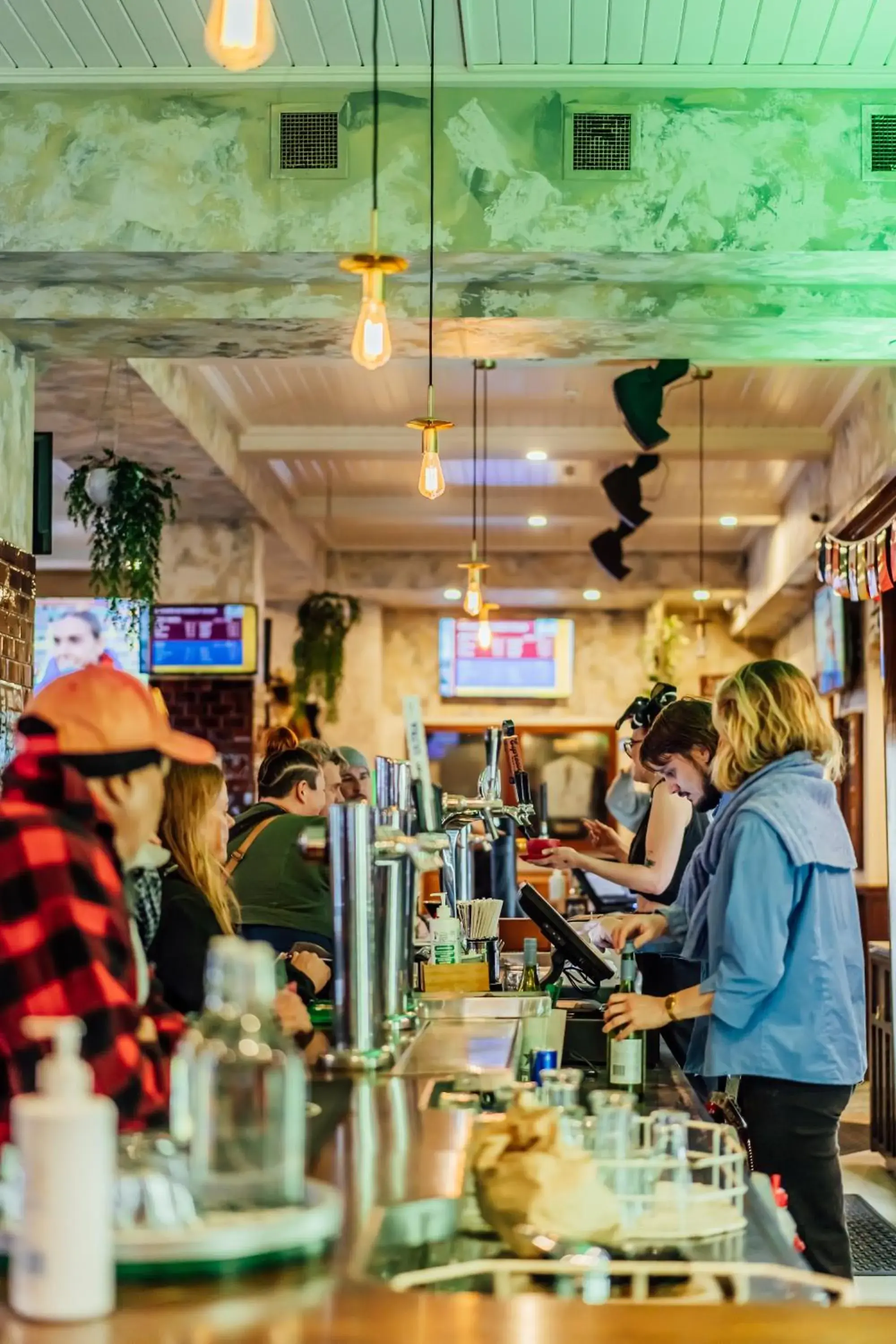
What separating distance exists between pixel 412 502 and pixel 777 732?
29.4 ft

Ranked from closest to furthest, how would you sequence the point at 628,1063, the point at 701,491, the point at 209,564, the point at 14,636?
the point at 628,1063 < the point at 14,636 < the point at 209,564 < the point at 701,491

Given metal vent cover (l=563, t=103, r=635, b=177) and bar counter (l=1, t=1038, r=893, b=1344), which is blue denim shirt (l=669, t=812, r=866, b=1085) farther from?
metal vent cover (l=563, t=103, r=635, b=177)

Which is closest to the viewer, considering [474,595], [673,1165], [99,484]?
[673,1165]

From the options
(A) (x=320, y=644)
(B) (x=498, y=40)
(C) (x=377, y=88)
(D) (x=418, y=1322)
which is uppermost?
(B) (x=498, y=40)

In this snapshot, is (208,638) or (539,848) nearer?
(539,848)

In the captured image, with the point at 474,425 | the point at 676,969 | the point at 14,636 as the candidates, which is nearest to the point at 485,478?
the point at 474,425

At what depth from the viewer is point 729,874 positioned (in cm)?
299

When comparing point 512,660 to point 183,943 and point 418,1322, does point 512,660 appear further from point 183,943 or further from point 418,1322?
point 418,1322

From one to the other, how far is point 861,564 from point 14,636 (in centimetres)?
385

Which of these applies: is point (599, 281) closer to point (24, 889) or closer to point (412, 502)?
point (24, 889)

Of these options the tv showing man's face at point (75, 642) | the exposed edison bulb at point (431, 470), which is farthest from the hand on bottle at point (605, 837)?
the tv showing man's face at point (75, 642)

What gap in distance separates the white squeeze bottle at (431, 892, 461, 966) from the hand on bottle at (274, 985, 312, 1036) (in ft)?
3.27

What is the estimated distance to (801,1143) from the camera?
2.99 m

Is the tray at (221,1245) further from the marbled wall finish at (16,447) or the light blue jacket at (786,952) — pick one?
the marbled wall finish at (16,447)
